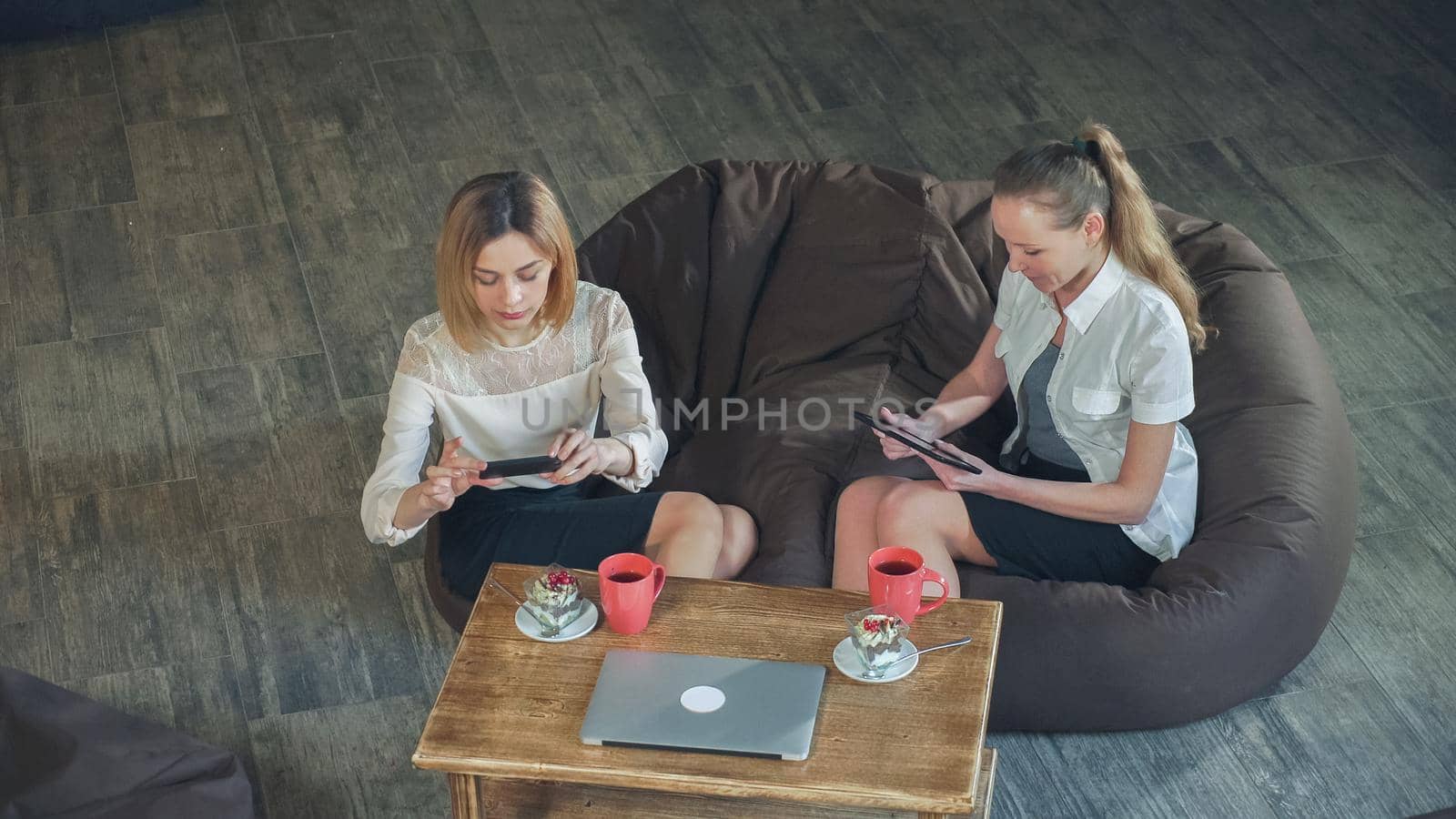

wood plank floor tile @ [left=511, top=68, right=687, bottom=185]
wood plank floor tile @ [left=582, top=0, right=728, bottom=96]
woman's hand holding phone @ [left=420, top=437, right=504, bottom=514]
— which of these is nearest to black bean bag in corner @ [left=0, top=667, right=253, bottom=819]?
woman's hand holding phone @ [left=420, top=437, right=504, bottom=514]

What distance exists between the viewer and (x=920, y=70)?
15.7 feet

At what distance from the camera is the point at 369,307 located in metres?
3.74

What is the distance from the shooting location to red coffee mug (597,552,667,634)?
201 cm

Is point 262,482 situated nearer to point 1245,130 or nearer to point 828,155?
point 828,155

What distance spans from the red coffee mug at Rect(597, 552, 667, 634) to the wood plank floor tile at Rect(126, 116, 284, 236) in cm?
237

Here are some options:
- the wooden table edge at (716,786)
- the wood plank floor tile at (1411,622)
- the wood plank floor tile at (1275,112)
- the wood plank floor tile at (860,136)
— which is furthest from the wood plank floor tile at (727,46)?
the wooden table edge at (716,786)

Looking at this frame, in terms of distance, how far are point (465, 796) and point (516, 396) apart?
28.2 inches

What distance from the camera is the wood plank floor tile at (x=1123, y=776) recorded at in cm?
243

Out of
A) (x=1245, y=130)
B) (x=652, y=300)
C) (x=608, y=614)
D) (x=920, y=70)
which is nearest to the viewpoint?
(x=608, y=614)

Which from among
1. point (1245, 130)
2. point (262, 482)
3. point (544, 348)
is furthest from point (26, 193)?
point (1245, 130)

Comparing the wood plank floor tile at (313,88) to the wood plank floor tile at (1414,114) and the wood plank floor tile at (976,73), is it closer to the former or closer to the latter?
the wood plank floor tile at (976,73)

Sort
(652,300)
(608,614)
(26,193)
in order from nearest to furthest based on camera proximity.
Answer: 1. (608,614)
2. (652,300)
3. (26,193)

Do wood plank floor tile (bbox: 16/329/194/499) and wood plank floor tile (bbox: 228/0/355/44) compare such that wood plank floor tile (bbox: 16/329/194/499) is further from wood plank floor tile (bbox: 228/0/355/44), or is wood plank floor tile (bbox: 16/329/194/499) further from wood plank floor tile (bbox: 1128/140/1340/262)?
wood plank floor tile (bbox: 1128/140/1340/262)

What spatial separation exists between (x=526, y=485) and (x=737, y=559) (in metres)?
0.37
